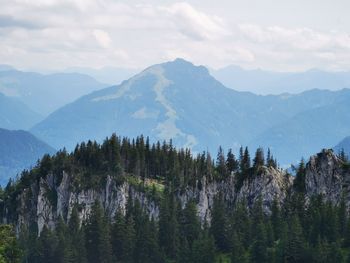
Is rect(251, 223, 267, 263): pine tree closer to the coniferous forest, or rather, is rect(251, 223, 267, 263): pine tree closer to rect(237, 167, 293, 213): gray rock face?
the coniferous forest

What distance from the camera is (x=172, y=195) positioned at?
185 m

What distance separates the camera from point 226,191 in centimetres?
19025

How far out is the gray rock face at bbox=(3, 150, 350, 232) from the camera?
17300 centimetres

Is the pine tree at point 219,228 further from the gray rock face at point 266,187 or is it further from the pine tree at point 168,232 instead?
the gray rock face at point 266,187

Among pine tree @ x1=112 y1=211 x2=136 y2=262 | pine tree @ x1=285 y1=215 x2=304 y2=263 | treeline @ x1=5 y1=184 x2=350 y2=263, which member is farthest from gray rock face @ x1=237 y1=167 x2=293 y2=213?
pine tree @ x1=285 y1=215 x2=304 y2=263

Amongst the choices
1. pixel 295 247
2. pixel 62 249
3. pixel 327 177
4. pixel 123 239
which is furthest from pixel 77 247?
pixel 327 177

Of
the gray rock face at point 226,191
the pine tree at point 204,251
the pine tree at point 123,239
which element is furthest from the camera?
the gray rock face at point 226,191

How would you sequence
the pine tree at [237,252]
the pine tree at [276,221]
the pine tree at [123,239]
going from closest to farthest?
the pine tree at [237,252], the pine tree at [276,221], the pine tree at [123,239]

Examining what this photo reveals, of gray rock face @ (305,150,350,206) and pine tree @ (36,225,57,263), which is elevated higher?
gray rock face @ (305,150,350,206)

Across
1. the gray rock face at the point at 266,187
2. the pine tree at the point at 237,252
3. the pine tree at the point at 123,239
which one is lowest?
the pine tree at the point at 237,252

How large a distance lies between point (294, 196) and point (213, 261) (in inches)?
1324

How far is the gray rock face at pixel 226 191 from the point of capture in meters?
173

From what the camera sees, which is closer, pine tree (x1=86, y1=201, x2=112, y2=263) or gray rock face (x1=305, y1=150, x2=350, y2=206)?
pine tree (x1=86, y1=201, x2=112, y2=263)

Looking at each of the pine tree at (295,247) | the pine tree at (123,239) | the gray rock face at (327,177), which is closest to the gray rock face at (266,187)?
the gray rock face at (327,177)
